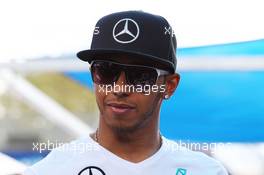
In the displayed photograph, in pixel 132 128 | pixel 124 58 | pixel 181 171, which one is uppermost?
pixel 124 58

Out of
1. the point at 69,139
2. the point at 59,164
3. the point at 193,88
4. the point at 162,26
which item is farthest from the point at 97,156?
the point at 193,88

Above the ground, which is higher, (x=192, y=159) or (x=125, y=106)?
(x=125, y=106)

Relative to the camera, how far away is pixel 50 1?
1.71 meters

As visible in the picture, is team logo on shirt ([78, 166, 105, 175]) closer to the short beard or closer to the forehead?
the short beard

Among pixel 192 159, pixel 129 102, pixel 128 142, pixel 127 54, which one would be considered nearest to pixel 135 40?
pixel 127 54

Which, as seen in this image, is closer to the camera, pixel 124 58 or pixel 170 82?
pixel 124 58

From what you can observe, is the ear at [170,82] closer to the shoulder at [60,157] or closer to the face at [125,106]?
the face at [125,106]

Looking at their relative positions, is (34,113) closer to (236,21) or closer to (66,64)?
(66,64)

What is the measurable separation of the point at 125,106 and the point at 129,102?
0.05 ft

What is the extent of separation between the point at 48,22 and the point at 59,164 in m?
0.72

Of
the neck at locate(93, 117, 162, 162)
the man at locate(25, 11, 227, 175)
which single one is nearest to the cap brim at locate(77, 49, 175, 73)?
the man at locate(25, 11, 227, 175)

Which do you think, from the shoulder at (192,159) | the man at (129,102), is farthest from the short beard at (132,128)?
the shoulder at (192,159)

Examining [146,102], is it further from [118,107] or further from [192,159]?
[192,159]

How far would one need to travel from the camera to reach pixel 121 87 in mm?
1085
